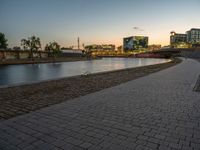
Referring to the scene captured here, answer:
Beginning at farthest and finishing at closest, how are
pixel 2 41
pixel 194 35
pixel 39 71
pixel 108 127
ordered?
pixel 194 35
pixel 2 41
pixel 39 71
pixel 108 127

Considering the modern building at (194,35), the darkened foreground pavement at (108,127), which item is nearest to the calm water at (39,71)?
the darkened foreground pavement at (108,127)

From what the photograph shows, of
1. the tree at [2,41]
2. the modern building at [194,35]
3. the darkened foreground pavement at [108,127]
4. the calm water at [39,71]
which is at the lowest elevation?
the calm water at [39,71]

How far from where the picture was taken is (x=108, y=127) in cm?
415

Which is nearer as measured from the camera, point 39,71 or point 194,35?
point 39,71

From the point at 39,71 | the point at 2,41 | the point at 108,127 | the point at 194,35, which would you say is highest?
the point at 194,35

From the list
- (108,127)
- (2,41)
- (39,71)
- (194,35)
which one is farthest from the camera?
(194,35)

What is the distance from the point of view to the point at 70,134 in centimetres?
377

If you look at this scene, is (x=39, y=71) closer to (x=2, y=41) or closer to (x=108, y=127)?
(x=108, y=127)

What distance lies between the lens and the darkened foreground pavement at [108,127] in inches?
132

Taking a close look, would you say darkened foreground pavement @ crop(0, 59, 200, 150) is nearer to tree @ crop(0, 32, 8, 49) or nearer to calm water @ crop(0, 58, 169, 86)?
calm water @ crop(0, 58, 169, 86)

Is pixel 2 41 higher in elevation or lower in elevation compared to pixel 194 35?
lower

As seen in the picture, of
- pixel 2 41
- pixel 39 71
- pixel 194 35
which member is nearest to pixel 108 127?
pixel 39 71

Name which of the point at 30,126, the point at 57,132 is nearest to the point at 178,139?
the point at 57,132

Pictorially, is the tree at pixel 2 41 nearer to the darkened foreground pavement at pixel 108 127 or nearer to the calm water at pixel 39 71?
the calm water at pixel 39 71
